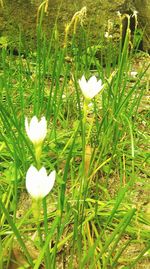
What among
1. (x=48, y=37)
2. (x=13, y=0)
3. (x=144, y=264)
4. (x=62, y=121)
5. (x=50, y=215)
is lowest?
(x=144, y=264)

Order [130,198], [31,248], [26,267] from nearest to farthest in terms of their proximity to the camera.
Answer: [26,267], [31,248], [130,198]

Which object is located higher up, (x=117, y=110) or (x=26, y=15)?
(x=26, y=15)

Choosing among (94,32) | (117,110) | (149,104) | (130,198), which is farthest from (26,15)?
(130,198)

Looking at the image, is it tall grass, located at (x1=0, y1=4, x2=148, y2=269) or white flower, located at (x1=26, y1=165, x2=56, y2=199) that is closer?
white flower, located at (x1=26, y1=165, x2=56, y2=199)

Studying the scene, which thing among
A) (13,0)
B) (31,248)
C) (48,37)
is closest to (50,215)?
(31,248)

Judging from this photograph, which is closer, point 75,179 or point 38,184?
point 38,184

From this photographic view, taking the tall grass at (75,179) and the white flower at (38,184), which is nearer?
the white flower at (38,184)

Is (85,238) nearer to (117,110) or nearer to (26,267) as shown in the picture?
(26,267)

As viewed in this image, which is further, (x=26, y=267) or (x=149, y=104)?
(x=149, y=104)

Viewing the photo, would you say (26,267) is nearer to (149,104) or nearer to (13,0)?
(149,104)

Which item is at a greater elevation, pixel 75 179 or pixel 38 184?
pixel 38 184

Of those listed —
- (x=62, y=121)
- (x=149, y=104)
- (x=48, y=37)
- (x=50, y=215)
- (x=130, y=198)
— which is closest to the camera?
(x=50, y=215)
